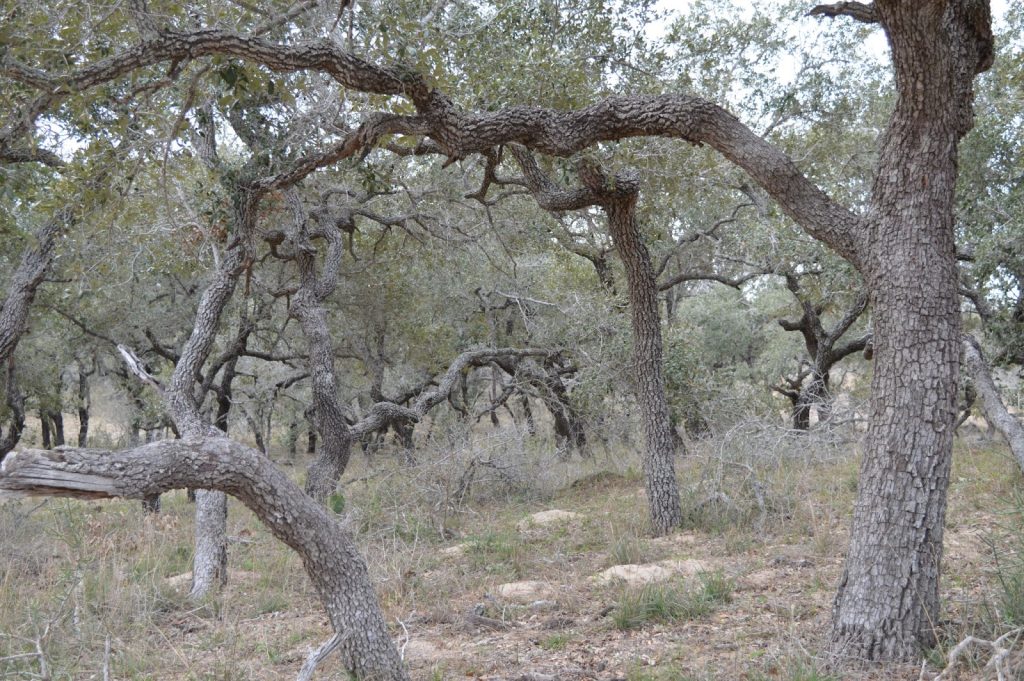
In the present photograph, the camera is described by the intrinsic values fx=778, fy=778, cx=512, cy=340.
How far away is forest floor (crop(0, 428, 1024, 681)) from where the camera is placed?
443 cm

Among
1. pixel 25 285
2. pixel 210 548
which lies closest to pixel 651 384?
pixel 210 548

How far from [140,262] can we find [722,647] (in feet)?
30.0

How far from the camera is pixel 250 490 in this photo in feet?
12.0

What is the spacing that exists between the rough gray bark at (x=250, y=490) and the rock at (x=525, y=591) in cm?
190

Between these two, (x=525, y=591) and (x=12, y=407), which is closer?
(x=525, y=591)

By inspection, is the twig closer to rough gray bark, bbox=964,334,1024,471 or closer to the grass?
the grass

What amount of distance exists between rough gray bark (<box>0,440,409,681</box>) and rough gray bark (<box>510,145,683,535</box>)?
4200mm

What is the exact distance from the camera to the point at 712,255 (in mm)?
13781

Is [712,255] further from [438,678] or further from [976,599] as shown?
[438,678]

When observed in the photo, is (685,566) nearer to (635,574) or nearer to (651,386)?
(635,574)

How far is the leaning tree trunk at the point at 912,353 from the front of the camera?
3.82 metres

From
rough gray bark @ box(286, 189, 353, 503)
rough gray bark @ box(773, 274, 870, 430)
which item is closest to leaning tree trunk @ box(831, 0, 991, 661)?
rough gray bark @ box(286, 189, 353, 503)

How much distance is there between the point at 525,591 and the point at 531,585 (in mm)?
149

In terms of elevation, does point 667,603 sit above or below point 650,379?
below
